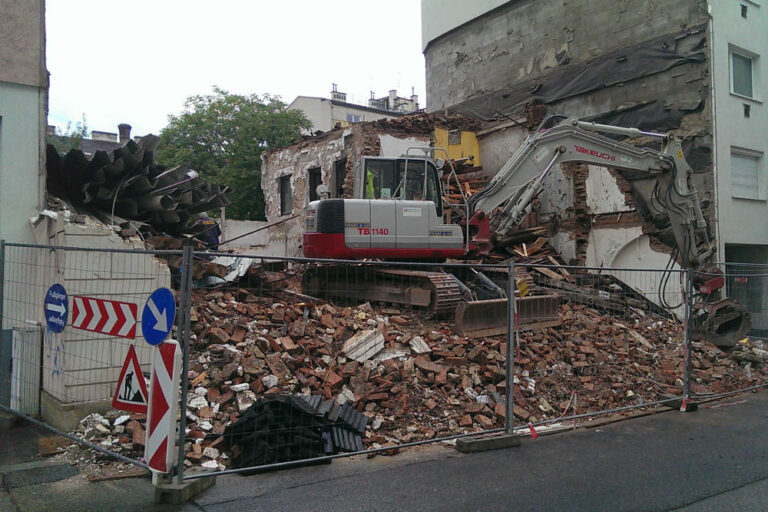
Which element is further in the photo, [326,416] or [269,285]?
[269,285]

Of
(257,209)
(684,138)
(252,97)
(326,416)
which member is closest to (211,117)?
(252,97)

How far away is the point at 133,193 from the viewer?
753 cm

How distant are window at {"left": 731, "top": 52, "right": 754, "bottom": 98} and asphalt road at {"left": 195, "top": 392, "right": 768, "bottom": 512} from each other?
12082mm

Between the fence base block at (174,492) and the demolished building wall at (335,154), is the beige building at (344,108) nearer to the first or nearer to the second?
the demolished building wall at (335,154)

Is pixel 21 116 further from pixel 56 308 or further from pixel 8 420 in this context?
pixel 8 420

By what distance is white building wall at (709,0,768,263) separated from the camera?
13.9m

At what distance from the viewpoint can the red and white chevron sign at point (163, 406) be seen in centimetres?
397

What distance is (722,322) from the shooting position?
1020 centimetres

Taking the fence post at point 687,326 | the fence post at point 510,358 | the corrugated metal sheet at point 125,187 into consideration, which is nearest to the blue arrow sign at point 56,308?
the corrugated metal sheet at point 125,187

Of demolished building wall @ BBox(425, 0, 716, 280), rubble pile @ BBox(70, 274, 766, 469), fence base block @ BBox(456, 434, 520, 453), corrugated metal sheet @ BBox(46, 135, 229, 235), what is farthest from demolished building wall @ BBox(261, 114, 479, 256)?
fence base block @ BBox(456, 434, 520, 453)

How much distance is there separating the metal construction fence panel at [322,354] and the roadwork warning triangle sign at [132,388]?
0.14 feet

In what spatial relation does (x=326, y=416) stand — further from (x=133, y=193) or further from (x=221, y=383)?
(x=133, y=193)

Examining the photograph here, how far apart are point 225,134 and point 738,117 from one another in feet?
85.9

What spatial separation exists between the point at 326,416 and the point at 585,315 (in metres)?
5.17
